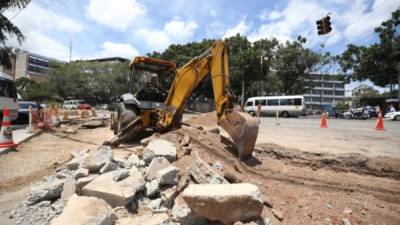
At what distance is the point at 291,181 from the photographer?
473 centimetres

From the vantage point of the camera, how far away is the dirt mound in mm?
5293

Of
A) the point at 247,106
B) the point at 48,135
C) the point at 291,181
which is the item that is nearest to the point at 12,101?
the point at 48,135

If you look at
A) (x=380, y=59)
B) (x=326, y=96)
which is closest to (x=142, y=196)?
(x=380, y=59)

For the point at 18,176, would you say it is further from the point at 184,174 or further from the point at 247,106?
the point at 247,106

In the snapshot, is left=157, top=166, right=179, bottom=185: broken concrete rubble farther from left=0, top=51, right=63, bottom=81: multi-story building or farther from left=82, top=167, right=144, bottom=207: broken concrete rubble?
left=0, top=51, right=63, bottom=81: multi-story building

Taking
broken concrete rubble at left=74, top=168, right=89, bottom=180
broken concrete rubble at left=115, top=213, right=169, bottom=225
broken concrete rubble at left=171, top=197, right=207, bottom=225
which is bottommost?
broken concrete rubble at left=115, top=213, right=169, bottom=225

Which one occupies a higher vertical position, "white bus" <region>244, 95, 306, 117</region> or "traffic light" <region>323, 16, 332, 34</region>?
"traffic light" <region>323, 16, 332, 34</region>

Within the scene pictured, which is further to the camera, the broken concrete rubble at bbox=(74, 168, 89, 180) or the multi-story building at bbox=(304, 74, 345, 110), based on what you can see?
the multi-story building at bbox=(304, 74, 345, 110)

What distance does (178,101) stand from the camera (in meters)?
7.36

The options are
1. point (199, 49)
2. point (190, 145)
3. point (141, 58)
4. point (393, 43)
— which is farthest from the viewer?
point (199, 49)

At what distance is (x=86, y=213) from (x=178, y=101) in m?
4.51

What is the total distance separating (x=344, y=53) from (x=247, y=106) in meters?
14.7

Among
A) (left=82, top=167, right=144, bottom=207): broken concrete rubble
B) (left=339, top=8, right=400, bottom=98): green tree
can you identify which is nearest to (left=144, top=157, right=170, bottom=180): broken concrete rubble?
(left=82, top=167, right=144, bottom=207): broken concrete rubble

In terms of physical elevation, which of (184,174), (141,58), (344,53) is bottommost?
(184,174)
